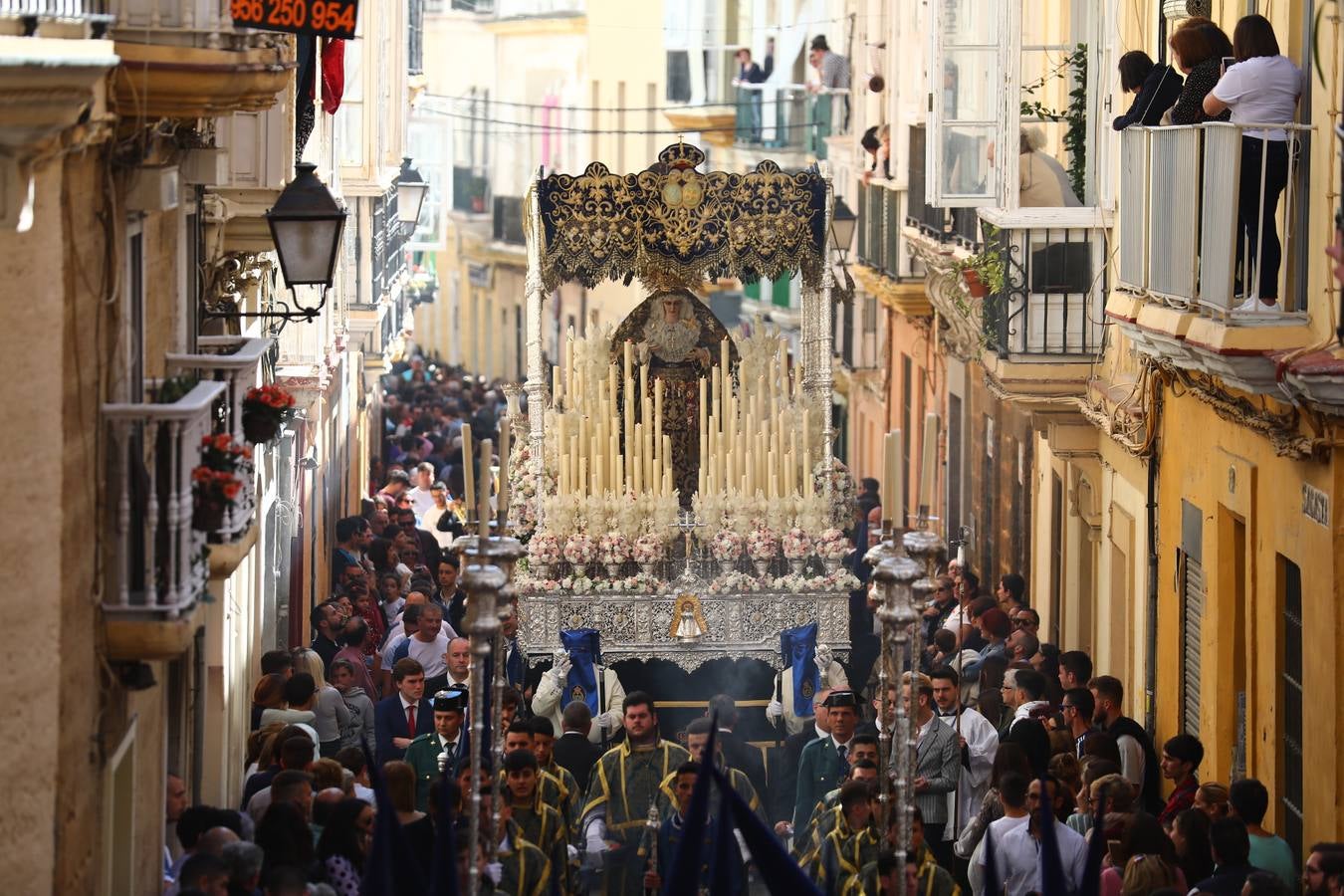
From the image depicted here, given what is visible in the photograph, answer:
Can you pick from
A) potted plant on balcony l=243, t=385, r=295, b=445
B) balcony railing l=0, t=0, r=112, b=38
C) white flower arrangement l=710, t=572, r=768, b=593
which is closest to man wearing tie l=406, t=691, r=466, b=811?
potted plant on balcony l=243, t=385, r=295, b=445

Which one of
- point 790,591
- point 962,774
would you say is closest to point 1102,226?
point 790,591

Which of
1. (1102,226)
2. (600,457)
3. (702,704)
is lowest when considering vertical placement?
(702,704)

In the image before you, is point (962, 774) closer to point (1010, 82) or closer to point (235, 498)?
point (235, 498)

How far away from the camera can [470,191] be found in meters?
61.2

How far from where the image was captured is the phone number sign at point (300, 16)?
1038 cm

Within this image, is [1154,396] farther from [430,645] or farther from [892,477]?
[892,477]

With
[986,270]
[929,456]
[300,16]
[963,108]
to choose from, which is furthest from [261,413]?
[963,108]

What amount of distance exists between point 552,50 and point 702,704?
1681 inches

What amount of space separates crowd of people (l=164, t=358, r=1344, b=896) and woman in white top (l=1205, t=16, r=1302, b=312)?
2031 mm

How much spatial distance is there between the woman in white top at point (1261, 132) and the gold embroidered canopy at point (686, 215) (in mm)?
6110

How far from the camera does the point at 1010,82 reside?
1744cm

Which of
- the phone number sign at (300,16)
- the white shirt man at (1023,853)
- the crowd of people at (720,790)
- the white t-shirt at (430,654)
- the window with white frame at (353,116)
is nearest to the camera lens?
the crowd of people at (720,790)

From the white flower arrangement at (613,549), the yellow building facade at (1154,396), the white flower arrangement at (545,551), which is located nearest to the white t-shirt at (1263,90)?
the yellow building facade at (1154,396)

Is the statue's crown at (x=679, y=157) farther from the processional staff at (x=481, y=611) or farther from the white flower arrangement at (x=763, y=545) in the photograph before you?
the processional staff at (x=481, y=611)
